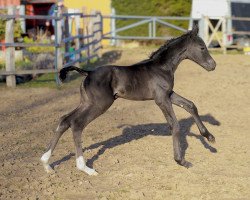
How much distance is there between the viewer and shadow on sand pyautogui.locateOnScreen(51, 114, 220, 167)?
7020 mm

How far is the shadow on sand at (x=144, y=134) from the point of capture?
7020mm

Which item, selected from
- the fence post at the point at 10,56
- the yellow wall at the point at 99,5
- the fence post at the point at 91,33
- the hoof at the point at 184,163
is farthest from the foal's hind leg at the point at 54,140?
the yellow wall at the point at 99,5

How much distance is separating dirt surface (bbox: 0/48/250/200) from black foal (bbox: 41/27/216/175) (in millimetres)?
320

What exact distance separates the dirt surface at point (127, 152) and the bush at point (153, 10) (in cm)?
1469

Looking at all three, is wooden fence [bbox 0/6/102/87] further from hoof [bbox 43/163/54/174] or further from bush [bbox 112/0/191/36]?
bush [bbox 112/0/191/36]

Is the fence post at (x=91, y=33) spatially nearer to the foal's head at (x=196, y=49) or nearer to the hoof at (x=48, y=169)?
the foal's head at (x=196, y=49)

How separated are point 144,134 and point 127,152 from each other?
1.13 m

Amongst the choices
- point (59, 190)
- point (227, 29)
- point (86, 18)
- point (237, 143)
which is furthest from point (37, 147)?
point (227, 29)

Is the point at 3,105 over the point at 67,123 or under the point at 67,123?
under

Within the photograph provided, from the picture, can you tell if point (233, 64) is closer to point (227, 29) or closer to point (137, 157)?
point (227, 29)

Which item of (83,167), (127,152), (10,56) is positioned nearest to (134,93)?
(127,152)

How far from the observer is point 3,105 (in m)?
10.3

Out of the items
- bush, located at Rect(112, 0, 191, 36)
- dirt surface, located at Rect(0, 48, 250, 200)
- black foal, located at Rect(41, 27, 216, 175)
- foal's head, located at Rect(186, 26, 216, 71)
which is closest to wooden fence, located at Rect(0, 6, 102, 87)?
dirt surface, located at Rect(0, 48, 250, 200)

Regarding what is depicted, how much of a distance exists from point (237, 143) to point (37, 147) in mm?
2957
